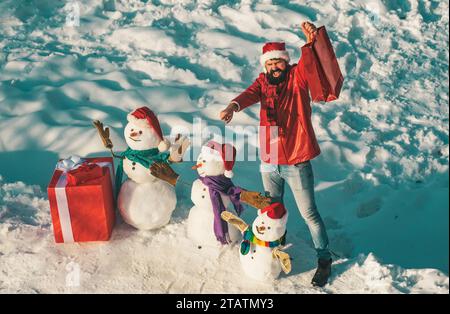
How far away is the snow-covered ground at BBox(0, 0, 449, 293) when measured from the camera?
353 centimetres

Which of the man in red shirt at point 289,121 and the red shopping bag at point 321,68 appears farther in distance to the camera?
the man in red shirt at point 289,121

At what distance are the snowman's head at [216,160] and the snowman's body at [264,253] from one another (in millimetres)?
368

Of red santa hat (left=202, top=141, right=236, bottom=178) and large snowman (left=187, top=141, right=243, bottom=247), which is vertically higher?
red santa hat (left=202, top=141, right=236, bottom=178)

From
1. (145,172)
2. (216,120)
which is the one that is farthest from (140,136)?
(216,120)

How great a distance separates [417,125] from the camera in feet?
18.1

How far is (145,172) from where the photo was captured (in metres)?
3.68

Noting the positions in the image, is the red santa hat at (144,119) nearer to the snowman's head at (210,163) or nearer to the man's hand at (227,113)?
the snowman's head at (210,163)

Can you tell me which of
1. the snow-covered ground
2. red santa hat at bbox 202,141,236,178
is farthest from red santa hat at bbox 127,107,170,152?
the snow-covered ground

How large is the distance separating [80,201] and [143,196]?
0.39 m

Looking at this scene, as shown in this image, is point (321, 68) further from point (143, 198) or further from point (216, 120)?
point (216, 120)

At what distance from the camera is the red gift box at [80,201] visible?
3566 millimetres

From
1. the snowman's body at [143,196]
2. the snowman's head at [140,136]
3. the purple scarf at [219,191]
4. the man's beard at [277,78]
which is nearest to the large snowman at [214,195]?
the purple scarf at [219,191]

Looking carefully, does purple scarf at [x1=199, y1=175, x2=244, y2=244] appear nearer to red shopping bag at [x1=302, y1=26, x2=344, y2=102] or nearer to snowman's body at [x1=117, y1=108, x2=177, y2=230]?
snowman's body at [x1=117, y1=108, x2=177, y2=230]
